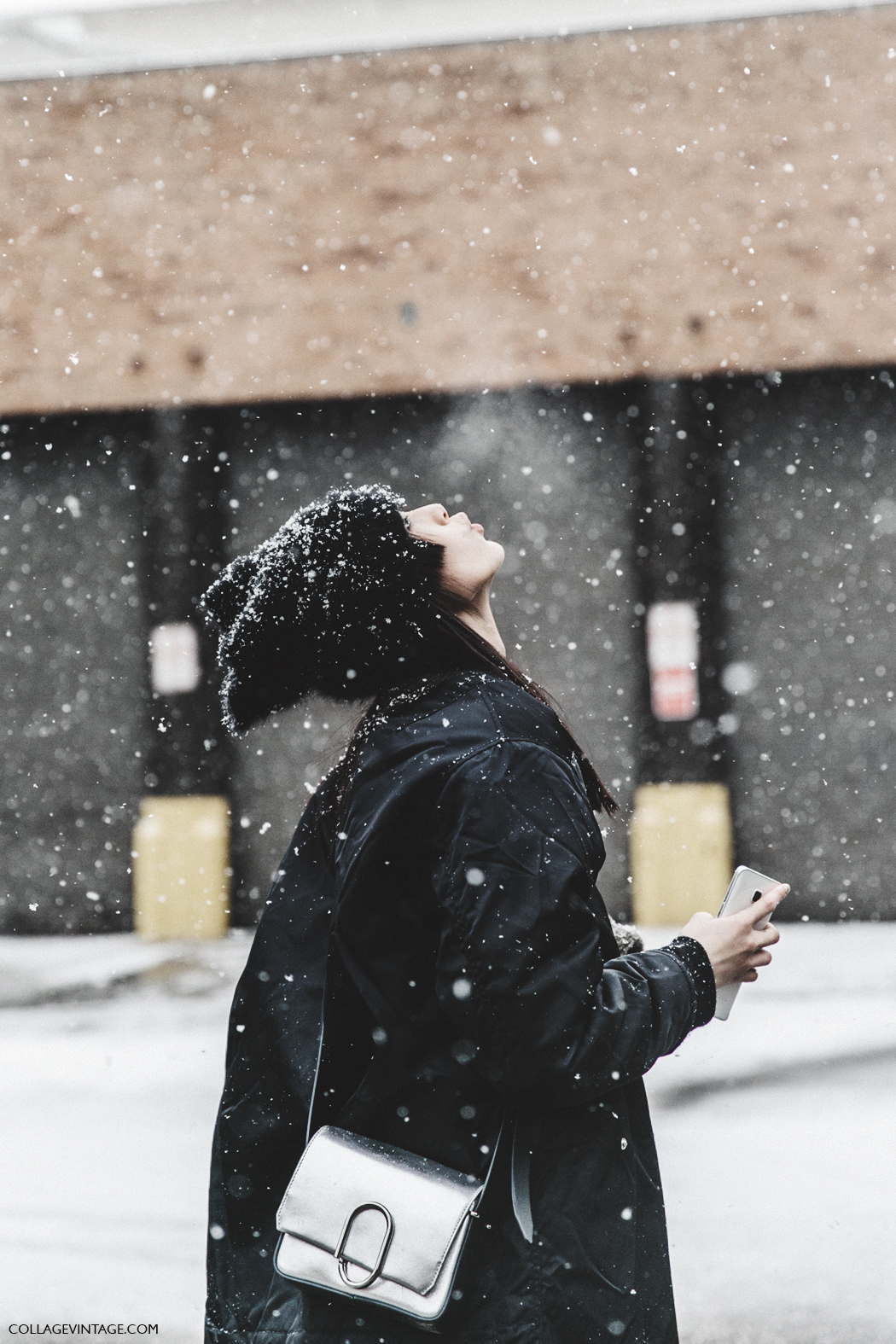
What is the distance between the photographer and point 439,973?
47.8 inches

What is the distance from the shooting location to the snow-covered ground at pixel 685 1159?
2.74 metres

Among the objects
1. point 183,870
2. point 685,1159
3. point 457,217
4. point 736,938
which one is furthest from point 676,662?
point 736,938

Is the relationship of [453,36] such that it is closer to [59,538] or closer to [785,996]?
[59,538]

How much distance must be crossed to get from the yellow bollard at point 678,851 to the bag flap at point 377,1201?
5966mm

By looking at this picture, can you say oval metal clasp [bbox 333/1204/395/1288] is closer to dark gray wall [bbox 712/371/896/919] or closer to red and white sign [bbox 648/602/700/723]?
red and white sign [bbox 648/602/700/723]

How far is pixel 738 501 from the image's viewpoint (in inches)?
295

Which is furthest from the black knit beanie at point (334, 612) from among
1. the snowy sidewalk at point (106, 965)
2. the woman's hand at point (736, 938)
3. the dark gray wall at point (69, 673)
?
the dark gray wall at point (69, 673)

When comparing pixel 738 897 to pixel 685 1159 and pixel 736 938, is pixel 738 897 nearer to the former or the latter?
pixel 736 938

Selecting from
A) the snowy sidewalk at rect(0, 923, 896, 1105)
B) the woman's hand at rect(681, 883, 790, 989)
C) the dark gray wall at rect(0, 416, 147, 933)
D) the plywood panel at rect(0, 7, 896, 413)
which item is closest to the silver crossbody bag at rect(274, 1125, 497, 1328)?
the woman's hand at rect(681, 883, 790, 989)

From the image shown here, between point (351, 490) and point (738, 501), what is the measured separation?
Answer: 643 cm

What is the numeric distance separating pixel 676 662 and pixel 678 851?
1.34 m

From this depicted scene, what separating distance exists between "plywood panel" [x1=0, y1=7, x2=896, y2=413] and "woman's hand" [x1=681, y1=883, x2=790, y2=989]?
6.09 metres

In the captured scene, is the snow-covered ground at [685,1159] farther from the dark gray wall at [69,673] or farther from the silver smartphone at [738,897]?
the dark gray wall at [69,673]

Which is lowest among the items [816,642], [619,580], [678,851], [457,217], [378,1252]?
[678,851]
